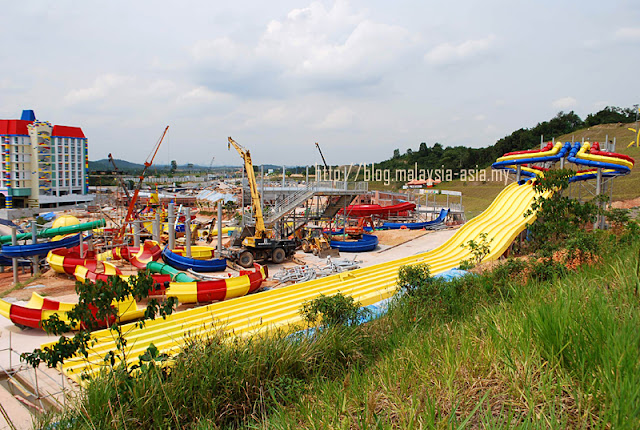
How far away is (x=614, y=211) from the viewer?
16.6m

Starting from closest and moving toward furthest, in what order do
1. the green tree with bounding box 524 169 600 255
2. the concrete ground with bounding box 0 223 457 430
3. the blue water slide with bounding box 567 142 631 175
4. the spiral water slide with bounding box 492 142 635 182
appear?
1. the concrete ground with bounding box 0 223 457 430
2. the green tree with bounding box 524 169 600 255
3. the blue water slide with bounding box 567 142 631 175
4. the spiral water slide with bounding box 492 142 635 182

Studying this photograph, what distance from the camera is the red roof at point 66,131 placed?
62.4m

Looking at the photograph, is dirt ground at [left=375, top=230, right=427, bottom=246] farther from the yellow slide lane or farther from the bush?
the bush

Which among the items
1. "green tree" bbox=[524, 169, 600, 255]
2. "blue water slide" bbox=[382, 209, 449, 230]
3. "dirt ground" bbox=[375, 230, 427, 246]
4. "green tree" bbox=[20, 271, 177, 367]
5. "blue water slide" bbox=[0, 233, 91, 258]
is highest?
"green tree" bbox=[524, 169, 600, 255]

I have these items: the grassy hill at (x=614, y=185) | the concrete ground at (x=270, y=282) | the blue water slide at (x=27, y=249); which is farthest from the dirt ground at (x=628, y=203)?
the blue water slide at (x=27, y=249)

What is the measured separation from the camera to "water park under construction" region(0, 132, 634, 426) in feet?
31.2

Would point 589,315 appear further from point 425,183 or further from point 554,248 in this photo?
point 425,183

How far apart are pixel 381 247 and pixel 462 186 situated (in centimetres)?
4579

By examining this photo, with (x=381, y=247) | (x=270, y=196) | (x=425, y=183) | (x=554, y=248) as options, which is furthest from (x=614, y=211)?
(x=425, y=183)

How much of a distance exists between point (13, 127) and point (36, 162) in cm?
572

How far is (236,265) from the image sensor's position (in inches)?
888

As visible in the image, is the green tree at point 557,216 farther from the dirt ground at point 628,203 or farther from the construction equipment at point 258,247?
the dirt ground at point 628,203

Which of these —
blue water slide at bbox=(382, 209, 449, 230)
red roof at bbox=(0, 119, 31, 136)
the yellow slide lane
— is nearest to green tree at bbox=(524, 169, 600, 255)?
the yellow slide lane

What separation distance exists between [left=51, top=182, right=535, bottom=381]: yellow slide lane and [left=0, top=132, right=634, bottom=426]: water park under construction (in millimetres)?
51
